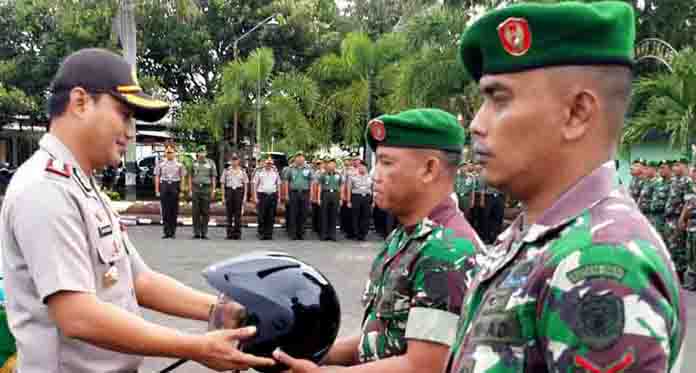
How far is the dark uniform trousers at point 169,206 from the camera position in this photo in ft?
37.9

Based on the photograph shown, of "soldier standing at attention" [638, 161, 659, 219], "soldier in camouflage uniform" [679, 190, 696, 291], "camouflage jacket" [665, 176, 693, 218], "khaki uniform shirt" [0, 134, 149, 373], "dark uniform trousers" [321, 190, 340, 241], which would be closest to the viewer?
"khaki uniform shirt" [0, 134, 149, 373]

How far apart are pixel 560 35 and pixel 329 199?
1163 cm

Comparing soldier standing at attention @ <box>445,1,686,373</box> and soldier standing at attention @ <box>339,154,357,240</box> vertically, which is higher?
soldier standing at attention @ <box>445,1,686,373</box>

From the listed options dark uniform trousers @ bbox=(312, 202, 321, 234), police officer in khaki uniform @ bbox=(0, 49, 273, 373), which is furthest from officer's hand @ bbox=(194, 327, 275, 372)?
dark uniform trousers @ bbox=(312, 202, 321, 234)

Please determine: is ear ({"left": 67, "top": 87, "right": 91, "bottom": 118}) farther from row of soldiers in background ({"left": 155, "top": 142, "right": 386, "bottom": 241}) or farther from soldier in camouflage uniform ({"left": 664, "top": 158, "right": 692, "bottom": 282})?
row of soldiers in background ({"left": 155, "top": 142, "right": 386, "bottom": 241})

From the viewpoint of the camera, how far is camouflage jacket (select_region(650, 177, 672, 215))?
939cm

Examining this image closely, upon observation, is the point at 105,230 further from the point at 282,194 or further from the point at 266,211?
the point at 282,194

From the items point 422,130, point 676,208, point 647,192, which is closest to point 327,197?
point 647,192

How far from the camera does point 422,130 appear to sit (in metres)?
2.11

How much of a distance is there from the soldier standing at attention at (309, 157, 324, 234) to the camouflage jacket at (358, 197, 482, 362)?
10721 mm

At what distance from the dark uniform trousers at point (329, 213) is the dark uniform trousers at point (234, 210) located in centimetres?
163

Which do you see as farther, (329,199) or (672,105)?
(329,199)

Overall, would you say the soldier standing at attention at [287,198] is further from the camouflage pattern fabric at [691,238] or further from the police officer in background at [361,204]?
the camouflage pattern fabric at [691,238]


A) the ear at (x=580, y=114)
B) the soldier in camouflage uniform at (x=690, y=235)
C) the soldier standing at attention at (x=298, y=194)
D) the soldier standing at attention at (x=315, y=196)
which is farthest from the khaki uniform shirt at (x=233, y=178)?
the ear at (x=580, y=114)
